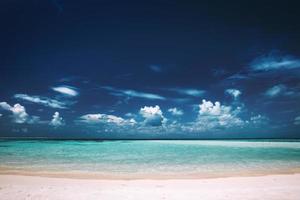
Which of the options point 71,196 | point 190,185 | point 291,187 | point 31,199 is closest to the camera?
point 31,199

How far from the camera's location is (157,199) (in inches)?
345

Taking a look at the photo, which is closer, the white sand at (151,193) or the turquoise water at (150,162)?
the white sand at (151,193)

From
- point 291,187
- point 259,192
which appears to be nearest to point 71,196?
point 259,192

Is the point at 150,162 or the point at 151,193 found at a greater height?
the point at 150,162

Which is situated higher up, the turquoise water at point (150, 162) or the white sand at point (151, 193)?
the turquoise water at point (150, 162)

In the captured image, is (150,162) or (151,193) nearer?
(151,193)

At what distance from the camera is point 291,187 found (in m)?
10.7

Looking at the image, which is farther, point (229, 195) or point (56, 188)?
point (56, 188)

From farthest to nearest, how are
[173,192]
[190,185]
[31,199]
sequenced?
[190,185]
[173,192]
[31,199]

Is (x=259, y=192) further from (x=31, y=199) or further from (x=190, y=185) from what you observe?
(x=31, y=199)

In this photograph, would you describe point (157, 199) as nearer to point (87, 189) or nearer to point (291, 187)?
point (87, 189)

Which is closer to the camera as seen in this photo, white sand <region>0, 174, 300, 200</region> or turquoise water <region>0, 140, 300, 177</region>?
white sand <region>0, 174, 300, 200</region>

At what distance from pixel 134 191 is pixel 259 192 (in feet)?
16.7

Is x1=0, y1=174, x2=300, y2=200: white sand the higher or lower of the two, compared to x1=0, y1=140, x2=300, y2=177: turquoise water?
lower
